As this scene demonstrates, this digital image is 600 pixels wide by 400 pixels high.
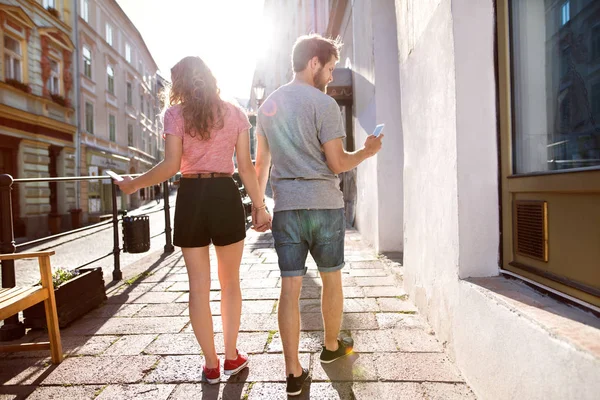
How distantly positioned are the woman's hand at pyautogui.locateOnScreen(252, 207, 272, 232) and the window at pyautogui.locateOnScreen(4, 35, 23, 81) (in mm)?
15465

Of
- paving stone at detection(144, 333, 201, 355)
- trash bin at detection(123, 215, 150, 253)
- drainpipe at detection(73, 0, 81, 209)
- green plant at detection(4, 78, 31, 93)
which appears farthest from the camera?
drainpipe at detection(73, 0, 81, 209)

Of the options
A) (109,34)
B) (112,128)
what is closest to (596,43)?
(112,128)

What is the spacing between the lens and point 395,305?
367 cm

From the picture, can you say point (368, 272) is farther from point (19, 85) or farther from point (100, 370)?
point (19, 85)

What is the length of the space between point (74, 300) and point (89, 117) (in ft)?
67.4

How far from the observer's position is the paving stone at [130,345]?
2.86 metres

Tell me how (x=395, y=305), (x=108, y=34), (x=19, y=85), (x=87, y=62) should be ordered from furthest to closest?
(x=108, y=34) → (x=87, y=62) → (x=19, y=85) → (x=395, y=305)

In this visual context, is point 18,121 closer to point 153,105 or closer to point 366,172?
point 366,172

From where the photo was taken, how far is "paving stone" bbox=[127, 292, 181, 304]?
13.3 ft

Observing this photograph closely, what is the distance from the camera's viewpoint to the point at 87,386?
2.42 metres

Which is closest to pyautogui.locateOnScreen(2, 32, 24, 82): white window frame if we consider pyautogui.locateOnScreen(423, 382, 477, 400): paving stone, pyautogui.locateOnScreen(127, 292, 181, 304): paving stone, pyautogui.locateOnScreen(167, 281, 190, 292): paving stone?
pyautogui.locateOnScreen(167, 281, 190, 292): paving stone

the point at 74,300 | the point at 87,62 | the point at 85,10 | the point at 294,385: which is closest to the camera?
the point at 294,385

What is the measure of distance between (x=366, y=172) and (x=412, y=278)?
3356mm

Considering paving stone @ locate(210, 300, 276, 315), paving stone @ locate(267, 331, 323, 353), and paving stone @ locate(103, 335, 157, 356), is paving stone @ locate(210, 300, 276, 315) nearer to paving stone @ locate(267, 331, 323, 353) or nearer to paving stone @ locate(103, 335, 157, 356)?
paving stone @ locate(267, 331, 323, 353)
